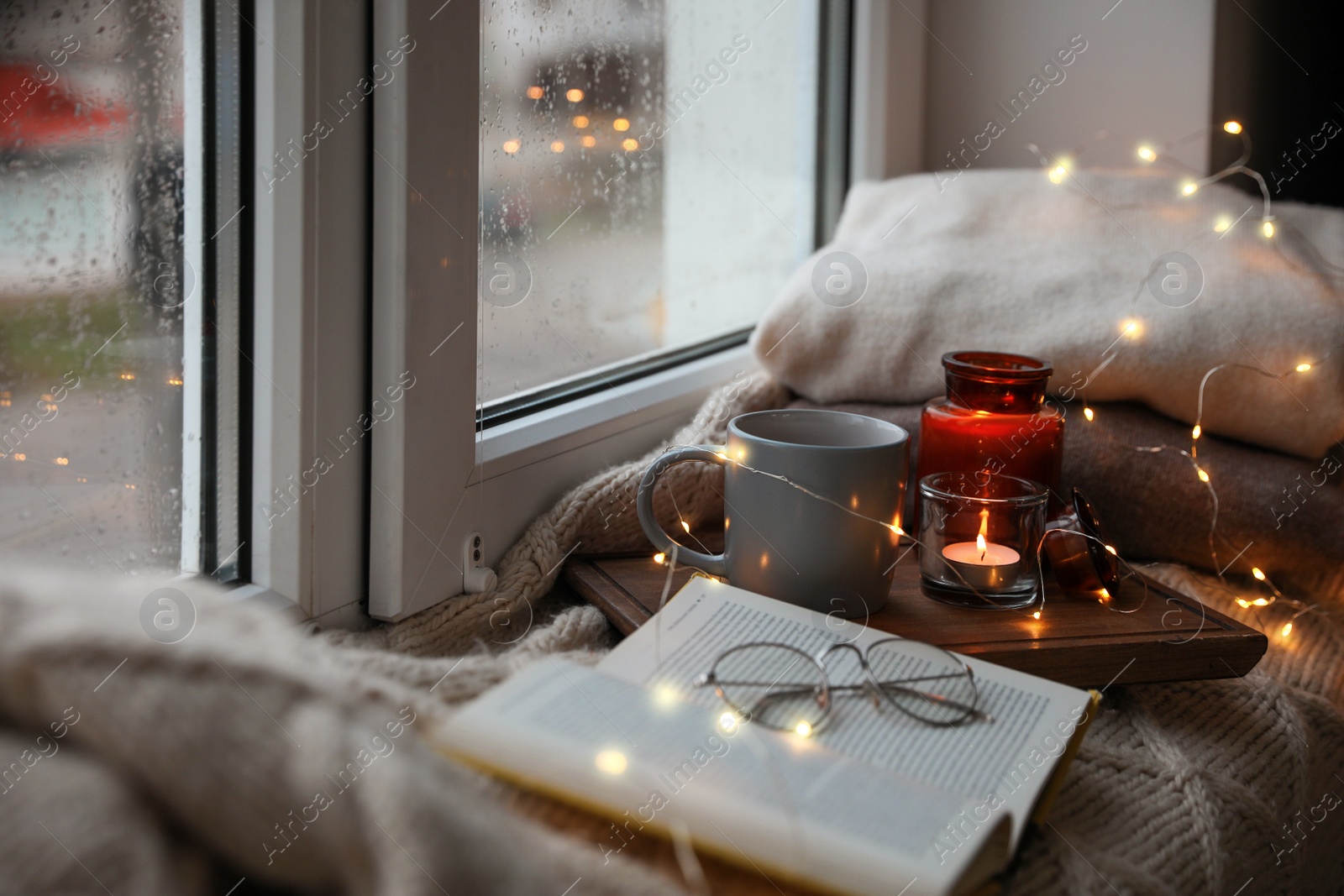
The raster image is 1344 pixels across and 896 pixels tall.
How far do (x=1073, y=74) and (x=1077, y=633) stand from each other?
76 cm

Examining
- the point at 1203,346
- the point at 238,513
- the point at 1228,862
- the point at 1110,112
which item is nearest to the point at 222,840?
the point at 238,513

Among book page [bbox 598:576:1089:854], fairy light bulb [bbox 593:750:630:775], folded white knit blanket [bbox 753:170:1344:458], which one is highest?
folded white knit blanket [bbox 753:170:1344:458]

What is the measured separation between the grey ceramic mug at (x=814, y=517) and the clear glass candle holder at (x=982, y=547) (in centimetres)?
4

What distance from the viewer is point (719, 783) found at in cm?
41

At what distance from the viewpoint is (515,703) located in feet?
1.47

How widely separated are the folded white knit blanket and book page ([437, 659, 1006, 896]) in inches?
17.9

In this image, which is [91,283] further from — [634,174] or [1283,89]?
[1283,89]

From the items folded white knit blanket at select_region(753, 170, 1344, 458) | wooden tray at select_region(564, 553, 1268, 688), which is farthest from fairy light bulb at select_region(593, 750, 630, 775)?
folded white knit blanket at select_region(753, 170, 1344, 458)

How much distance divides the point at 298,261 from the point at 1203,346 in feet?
2.06

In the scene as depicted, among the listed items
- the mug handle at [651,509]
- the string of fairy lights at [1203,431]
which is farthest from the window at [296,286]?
the string of fairy lights at [1203,431]

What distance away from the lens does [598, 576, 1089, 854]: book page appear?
454 millimetres

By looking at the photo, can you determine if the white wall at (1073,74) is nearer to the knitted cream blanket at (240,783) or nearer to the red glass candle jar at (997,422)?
the red glass candle jar at (997,422)

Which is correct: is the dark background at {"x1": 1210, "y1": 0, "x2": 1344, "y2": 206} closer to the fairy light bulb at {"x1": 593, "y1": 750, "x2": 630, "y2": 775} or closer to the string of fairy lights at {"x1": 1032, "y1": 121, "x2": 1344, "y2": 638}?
the string of fairy lights at {"x1": 1032, "y1": 121, "x2": 1344, "y2": 638}

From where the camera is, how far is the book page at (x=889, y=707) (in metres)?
0.45
